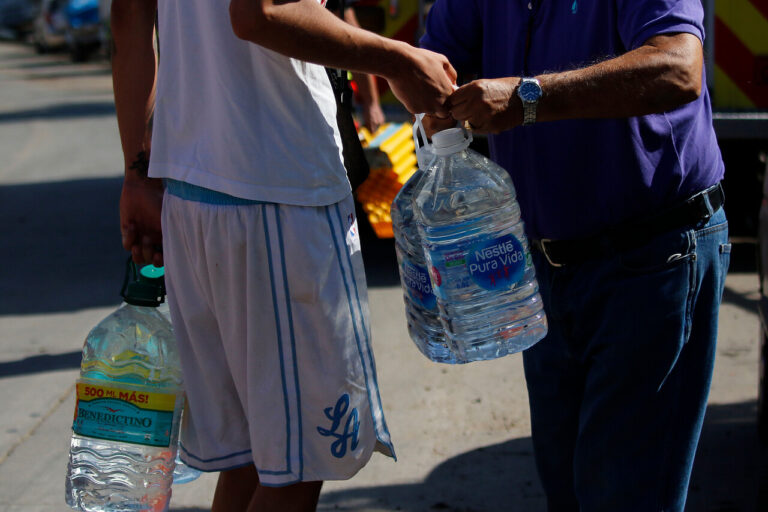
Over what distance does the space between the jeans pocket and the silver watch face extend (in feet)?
1.50

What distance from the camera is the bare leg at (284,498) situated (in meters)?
2.13

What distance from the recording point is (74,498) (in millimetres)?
2428

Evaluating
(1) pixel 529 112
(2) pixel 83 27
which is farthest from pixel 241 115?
(2) pixel 83 27

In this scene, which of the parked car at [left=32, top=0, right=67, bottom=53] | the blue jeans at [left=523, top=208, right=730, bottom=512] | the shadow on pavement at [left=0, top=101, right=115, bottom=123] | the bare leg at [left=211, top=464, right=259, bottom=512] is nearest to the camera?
the blue jeans at [left=523, top=208, right=730, bottom=512]

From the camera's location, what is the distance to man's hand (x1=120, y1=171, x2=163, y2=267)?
2.24 m

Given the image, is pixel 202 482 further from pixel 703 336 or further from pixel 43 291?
pixel 43 291

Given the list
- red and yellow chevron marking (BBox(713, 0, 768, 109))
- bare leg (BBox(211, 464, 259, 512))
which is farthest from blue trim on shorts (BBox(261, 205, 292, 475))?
red and yellow chevron marking (BBox(713, 0, 768, 109))

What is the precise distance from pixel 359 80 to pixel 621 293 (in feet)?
10.3

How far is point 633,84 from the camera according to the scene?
1.78m

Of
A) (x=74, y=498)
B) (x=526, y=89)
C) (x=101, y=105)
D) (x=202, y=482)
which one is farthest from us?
(x=101, y=105)

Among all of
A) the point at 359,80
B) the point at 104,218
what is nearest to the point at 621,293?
the point at 359,80

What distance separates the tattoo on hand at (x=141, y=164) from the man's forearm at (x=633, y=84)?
982 millimetres

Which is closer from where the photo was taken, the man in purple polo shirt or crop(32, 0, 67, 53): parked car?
the man in purple polo shirt

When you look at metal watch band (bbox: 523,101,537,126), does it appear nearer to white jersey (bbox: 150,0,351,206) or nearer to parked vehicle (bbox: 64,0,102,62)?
white jersey (bbox: 150,0,351,206)
